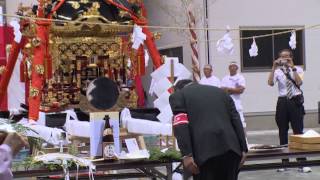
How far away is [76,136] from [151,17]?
16154mm

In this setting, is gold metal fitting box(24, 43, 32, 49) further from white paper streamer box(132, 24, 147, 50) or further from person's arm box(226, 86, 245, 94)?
person's arm box(226, 86, 245, 94)

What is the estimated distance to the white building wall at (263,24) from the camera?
57.3 feet

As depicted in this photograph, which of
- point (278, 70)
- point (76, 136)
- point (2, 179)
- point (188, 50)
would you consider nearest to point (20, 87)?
point (188, 50)

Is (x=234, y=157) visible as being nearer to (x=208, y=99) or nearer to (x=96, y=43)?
→ (x=208, y=99)

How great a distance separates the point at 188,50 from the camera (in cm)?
1903

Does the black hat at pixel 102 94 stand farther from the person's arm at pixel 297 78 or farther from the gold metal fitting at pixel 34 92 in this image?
the person's arm at pixel 297 78

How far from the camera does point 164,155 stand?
5961mm

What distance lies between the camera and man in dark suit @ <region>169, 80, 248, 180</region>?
5.57 m

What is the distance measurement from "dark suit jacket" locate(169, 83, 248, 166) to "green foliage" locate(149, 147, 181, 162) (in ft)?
1.26

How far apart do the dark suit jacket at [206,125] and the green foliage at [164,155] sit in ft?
1.26

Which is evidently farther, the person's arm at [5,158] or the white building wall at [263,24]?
the white building wall at [263,24]

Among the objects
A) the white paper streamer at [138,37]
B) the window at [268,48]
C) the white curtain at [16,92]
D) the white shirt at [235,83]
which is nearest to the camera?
the white paper streamer at [138,37]

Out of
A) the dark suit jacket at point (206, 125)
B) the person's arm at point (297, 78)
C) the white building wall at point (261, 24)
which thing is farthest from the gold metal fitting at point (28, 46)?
the white building wall at point (261, 24)

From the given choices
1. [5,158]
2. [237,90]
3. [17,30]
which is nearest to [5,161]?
[5,158]
